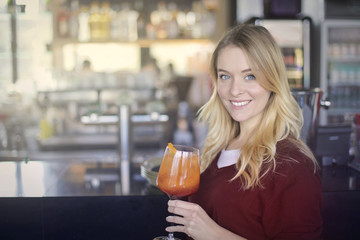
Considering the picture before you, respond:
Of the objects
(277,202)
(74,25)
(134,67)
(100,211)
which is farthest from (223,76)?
(134,67)

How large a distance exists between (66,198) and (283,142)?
83 cm

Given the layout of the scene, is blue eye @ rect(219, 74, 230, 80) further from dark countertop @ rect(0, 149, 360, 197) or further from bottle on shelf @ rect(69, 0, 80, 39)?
bottle on shelf @ rect(69, 0, 80, 39)

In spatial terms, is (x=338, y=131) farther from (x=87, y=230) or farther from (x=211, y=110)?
(x=87, y=230)

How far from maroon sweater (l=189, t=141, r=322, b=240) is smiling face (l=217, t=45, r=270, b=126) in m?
0.16

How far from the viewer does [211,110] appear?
167cm

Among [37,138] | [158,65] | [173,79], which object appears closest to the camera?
[37,138]

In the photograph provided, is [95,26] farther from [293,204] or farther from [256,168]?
[293,204]

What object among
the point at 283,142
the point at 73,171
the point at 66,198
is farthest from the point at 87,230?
the point at 283,142

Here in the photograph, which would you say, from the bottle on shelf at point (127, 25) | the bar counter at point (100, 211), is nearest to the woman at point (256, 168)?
the bar counter at point (100, 211)

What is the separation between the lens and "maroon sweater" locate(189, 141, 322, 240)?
1130mm

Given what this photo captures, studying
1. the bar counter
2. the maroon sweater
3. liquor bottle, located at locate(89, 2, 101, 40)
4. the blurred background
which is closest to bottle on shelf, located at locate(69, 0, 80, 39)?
the blurred background

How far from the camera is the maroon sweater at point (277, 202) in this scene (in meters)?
1.13

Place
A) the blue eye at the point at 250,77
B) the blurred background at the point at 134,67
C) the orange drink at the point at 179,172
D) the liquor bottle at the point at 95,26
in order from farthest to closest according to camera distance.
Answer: the liquor bottle at the point at 95,26 < the blurred background at the point at 134,67 < the blue eye at the point at 250,77 < the orange drink at the point at 179,172

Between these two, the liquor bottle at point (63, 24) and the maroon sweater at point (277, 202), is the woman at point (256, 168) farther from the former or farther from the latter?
the liquor bottle at point (63, 24)
